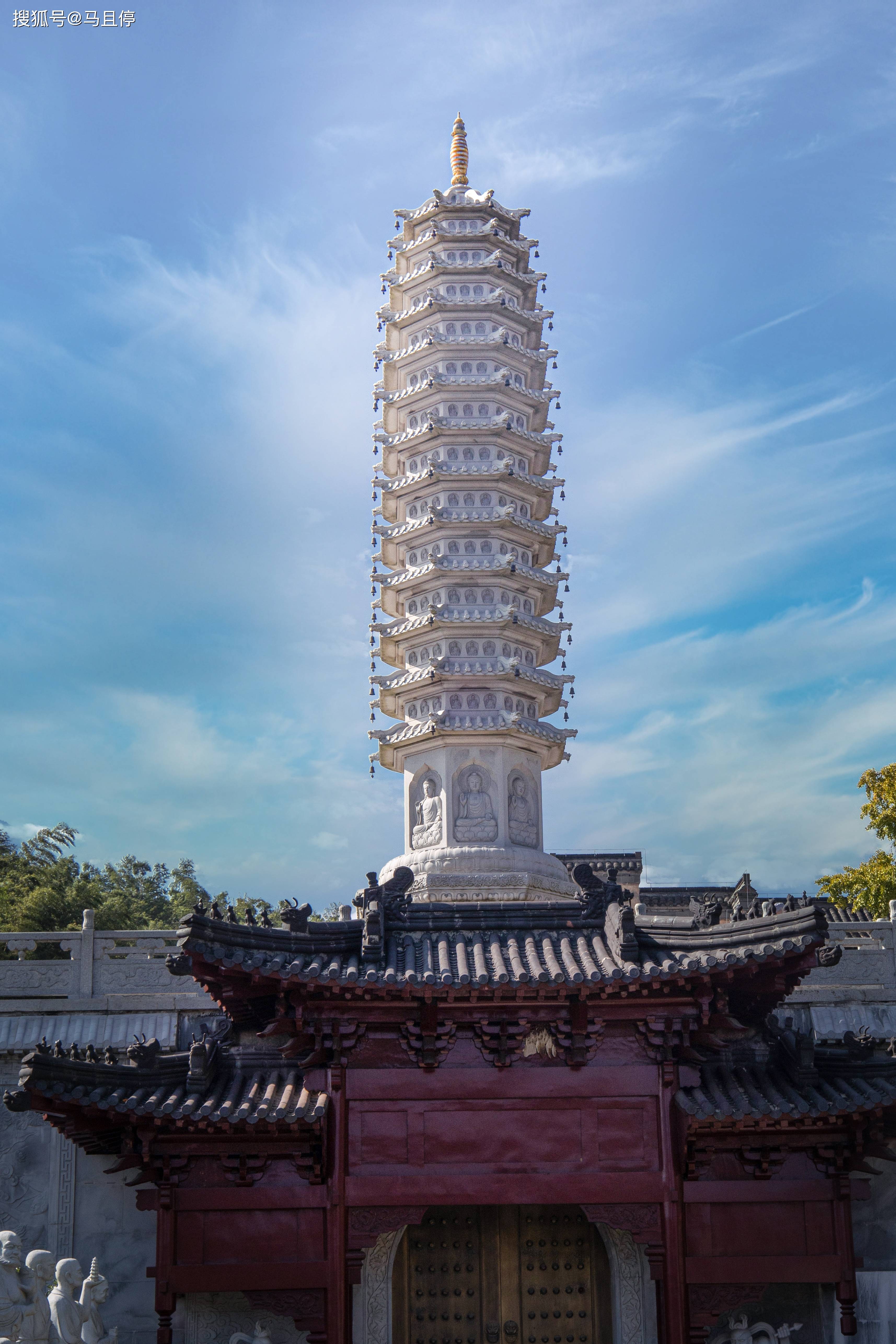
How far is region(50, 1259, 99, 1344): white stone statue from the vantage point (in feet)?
33.7

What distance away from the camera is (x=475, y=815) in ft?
68.9

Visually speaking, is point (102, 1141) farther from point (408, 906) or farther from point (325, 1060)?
point (408, 906)

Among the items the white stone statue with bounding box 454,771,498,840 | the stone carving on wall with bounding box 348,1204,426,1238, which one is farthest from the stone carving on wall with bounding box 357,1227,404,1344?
the white stone statue with bounding box 454,771,498,840

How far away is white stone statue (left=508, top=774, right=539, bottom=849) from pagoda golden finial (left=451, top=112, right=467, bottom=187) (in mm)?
11925

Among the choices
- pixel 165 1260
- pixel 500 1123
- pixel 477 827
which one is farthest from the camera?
pixel 477 827

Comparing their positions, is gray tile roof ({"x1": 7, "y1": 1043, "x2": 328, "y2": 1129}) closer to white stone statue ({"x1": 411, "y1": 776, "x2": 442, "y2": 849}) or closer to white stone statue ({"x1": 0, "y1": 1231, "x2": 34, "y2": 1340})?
white stone statue ({"x1": 0, "y1": 1231, "x2": 34, "y2": 1340})

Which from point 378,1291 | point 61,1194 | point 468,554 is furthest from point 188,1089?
point 468,554

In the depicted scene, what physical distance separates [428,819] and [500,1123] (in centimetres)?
956

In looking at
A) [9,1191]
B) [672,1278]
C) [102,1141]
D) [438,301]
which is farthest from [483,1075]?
[438,301]

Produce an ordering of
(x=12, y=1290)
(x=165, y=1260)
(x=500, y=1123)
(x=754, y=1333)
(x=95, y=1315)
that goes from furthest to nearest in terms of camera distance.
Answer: (x=754, y=1333), (x=500, y=1123), (x=165, y=1260), (x=95, y=1315), (x=12, y=1290)

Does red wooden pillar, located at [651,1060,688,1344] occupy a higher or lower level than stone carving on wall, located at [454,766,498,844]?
lower

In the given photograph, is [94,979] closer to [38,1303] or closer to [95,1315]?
[95,1315]

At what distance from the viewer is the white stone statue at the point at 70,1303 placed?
1026 cm

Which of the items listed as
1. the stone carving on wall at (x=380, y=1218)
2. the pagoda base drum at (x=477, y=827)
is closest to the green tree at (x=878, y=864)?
the pagoda base drum at (x=477, y=827)
